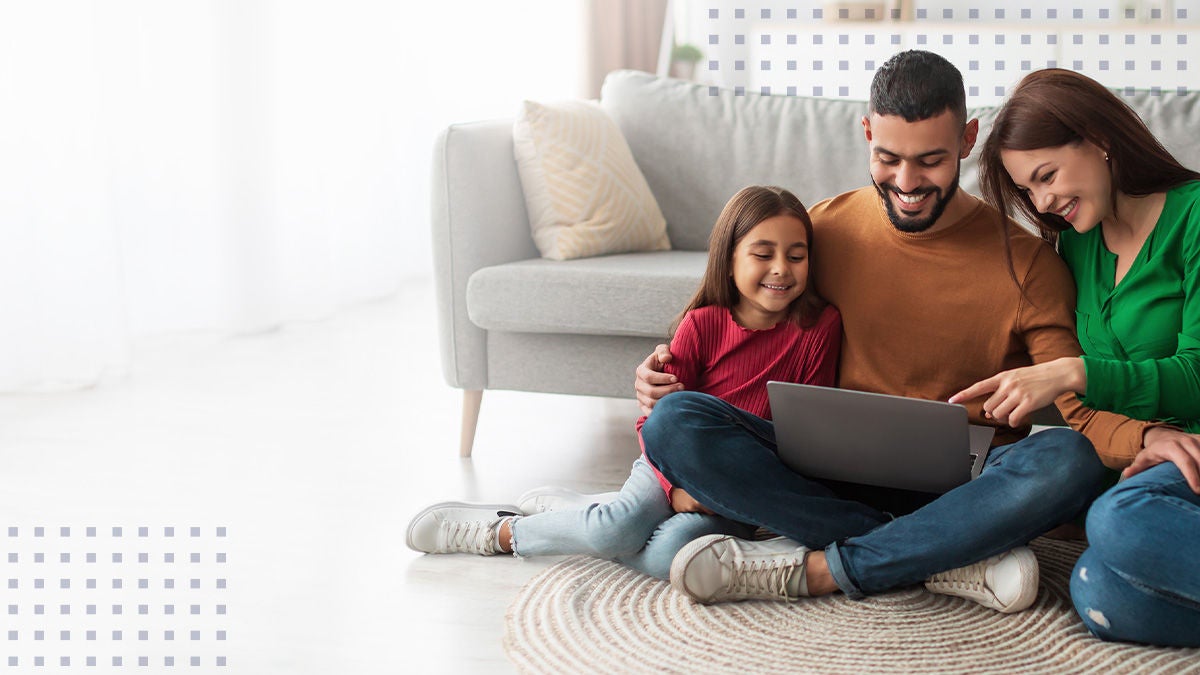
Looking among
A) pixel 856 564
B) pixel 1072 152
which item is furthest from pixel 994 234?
pixel 856 564

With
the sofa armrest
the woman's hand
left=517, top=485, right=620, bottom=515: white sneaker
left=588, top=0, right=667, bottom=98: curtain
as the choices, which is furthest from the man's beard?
left=588, top=0, right=667, bottom=98: curtain

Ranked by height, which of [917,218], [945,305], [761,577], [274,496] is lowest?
[274,496]

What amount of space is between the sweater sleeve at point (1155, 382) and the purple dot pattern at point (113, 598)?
1146 millimetres

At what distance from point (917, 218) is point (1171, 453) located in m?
0.45

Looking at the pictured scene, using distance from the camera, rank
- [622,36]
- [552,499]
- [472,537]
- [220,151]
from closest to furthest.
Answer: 1. [472,537]
2. [552,499]
3. [220,151]
4. [622,36]

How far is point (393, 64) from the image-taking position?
4.08 m

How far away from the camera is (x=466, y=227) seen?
2352mm

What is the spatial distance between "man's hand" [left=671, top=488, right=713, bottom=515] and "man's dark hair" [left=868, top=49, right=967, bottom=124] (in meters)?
→ 0.60

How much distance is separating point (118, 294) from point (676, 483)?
188 centimetres

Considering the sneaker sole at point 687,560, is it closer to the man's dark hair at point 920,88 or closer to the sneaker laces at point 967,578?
the sneaker laces at point 967,578

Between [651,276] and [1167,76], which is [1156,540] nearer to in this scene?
[651,276]

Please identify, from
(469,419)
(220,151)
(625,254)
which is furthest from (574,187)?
(220,151)

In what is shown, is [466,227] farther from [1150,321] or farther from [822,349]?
[1150,321]

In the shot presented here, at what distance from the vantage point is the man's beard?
1.68 m
